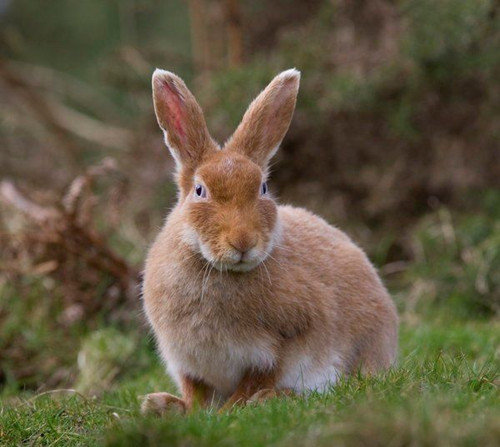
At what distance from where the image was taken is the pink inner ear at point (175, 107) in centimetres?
480

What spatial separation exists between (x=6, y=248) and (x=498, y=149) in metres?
5.24

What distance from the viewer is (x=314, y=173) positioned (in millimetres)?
10555

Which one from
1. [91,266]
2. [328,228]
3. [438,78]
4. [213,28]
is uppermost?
[213,28]

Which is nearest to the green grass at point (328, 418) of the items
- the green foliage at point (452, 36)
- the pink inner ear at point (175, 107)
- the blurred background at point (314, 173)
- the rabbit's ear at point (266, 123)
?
the rabbit's ear at point (266, 123)

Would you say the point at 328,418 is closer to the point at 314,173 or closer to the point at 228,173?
the point at 228,173

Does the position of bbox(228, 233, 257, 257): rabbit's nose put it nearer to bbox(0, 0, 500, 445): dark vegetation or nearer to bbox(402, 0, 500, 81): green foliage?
bbox(0, 0, 500, 445): dark vegetation

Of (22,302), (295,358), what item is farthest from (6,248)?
(295,358)

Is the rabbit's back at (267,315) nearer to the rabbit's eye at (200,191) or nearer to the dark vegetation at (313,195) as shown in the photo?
the rabbit's eye at (200,191)

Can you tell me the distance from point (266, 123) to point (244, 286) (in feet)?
3.13

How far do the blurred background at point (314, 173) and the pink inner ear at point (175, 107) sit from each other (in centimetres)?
269

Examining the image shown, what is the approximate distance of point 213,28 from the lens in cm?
1148

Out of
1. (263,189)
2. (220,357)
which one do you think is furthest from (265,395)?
(263,189)

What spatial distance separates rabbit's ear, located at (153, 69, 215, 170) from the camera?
4.79 metres

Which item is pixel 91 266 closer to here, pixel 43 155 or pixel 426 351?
pixel 426 351
